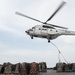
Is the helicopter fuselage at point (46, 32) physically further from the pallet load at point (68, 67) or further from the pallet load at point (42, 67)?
the pallet load at point (68, 67)

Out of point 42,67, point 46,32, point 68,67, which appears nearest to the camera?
point 68,67

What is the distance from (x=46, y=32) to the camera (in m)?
54.2

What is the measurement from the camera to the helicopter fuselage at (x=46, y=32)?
54250mm

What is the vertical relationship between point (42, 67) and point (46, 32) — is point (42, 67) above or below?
below

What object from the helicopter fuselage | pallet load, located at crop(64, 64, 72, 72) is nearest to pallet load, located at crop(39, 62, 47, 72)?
pallet load, located at crop(64, 64, 72, 72)

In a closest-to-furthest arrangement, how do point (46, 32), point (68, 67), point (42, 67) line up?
point (68, 67) < point (42, 67) < point (46, 32)

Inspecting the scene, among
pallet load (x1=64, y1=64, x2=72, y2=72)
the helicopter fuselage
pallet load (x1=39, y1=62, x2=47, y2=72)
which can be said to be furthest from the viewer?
the helicopter fuselage

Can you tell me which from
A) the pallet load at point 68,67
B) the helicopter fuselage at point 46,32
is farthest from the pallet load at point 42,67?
the helicopter fuselage at point 46,32

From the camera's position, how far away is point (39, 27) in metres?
55.5

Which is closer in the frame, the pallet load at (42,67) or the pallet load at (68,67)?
the pallet load at (68,67)

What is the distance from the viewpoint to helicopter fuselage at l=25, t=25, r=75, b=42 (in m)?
54.2

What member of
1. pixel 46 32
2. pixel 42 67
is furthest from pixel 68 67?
pixel 46 32

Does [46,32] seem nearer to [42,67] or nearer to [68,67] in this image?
[42,67]

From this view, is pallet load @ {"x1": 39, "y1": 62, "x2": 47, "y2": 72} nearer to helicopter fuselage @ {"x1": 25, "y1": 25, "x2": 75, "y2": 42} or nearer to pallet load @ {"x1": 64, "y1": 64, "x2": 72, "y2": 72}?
pallet load @ {"x1": 64, "y1": 64, "x2": 72, "y2": 72}
